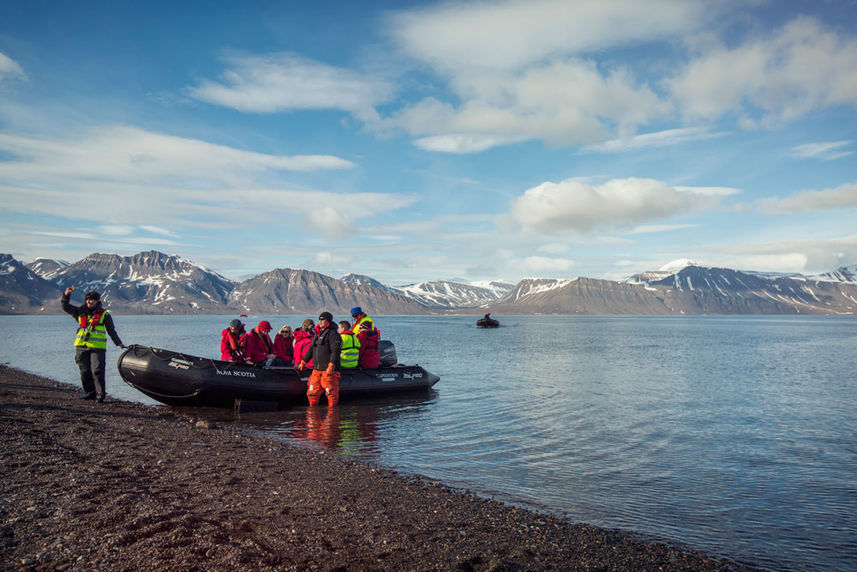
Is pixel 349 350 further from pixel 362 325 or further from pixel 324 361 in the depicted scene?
pixel 324 361

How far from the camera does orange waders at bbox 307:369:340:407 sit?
16172 millimetres

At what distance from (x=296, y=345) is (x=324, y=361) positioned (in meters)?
2.06

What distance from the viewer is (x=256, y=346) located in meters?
18.0

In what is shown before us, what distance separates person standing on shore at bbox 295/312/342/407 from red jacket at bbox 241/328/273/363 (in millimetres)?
2166

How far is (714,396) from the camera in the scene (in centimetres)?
2220

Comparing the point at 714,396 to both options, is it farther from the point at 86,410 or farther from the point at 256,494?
the point at 86,410

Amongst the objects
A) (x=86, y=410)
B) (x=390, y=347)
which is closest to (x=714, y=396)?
(x=390, y=347)

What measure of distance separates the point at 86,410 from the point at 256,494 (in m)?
8.35

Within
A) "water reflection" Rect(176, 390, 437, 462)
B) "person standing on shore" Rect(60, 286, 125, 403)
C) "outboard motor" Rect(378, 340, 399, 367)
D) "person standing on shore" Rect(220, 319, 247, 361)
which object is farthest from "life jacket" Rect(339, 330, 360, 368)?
"person standing on shore" Rect(60, 286, 125, 403)

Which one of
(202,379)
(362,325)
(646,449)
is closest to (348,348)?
(362,325)

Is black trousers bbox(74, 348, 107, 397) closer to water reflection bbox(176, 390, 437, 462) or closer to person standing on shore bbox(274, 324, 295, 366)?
water reflection bbox(176, 390, 437, 462)

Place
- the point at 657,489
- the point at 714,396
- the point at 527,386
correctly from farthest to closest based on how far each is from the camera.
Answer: the point at 527,386 < the point at 714,396 < the point at 657,489

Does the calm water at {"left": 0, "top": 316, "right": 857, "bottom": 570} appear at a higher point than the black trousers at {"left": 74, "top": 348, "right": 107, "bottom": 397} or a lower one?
lower

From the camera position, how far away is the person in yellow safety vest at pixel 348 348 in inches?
683
